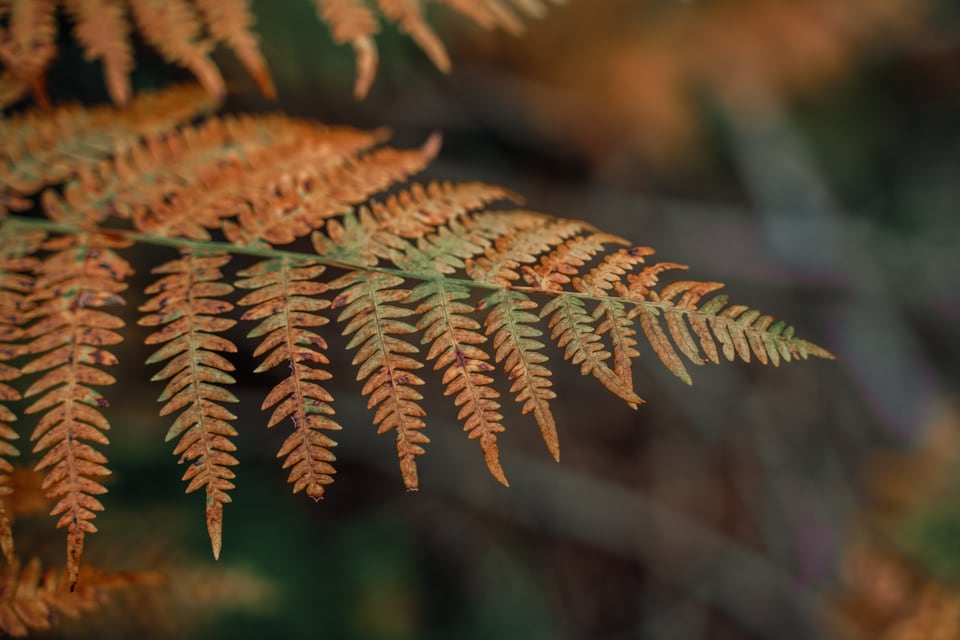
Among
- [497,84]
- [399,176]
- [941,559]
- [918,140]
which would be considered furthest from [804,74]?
[399,176]

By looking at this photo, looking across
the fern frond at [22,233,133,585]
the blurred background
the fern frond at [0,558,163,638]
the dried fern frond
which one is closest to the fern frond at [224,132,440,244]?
the dried fern frond

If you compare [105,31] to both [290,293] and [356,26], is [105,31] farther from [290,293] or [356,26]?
[290,293]

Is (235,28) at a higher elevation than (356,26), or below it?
below

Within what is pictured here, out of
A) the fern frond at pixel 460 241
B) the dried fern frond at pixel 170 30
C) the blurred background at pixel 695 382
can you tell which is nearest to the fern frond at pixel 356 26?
the dried fern frond at pixel 170 30

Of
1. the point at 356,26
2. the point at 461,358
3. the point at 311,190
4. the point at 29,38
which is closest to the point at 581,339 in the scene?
the point at 461,358

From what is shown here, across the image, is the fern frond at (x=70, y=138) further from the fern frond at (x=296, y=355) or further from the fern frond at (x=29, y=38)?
the fern frond at (x=296, y=355)
